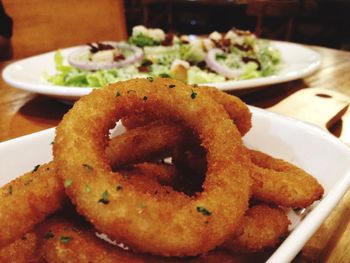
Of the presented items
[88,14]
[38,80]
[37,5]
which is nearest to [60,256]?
[38,80]

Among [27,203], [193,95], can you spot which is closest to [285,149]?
[193,95]

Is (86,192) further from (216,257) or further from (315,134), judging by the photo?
(315,134)

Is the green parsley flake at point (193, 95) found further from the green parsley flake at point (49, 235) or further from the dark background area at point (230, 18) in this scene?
the dark background area at point (230, 18)

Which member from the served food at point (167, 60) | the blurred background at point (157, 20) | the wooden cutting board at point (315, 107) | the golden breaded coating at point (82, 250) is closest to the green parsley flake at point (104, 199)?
the golden breaded coating at point (82, 250)

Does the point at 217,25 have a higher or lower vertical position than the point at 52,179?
lower

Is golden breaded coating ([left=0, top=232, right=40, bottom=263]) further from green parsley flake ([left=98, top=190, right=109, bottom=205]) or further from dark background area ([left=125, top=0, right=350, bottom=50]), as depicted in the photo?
dark background area ([left=125, top=0, right=350, bottom=50])

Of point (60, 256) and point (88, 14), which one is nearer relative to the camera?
point (60, 256)
